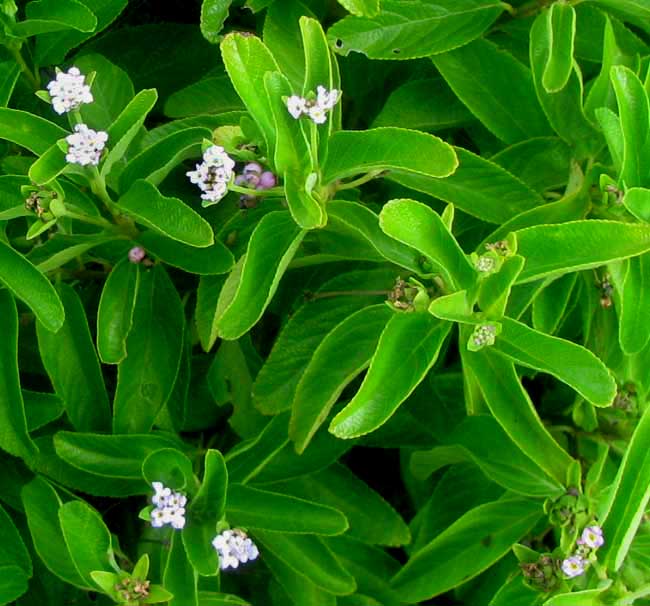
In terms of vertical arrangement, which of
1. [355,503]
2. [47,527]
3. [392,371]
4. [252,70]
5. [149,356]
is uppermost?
[252,70]

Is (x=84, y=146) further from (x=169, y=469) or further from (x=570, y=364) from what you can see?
(x=570, y=364)

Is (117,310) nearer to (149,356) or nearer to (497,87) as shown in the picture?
(149,356)

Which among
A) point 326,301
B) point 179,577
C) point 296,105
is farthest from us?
point 326,301

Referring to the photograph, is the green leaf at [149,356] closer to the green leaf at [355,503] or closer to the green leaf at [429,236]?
the green leaf at [355,503]

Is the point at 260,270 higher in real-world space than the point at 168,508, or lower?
higher

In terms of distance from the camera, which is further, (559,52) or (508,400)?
(559,52)

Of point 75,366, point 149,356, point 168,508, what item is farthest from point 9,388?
point 168,508

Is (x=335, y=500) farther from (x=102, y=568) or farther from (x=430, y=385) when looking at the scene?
(x=102, y=568)

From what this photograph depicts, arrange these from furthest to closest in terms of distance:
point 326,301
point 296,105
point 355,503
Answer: point 355,503 → point 326,301 → point 296,105
